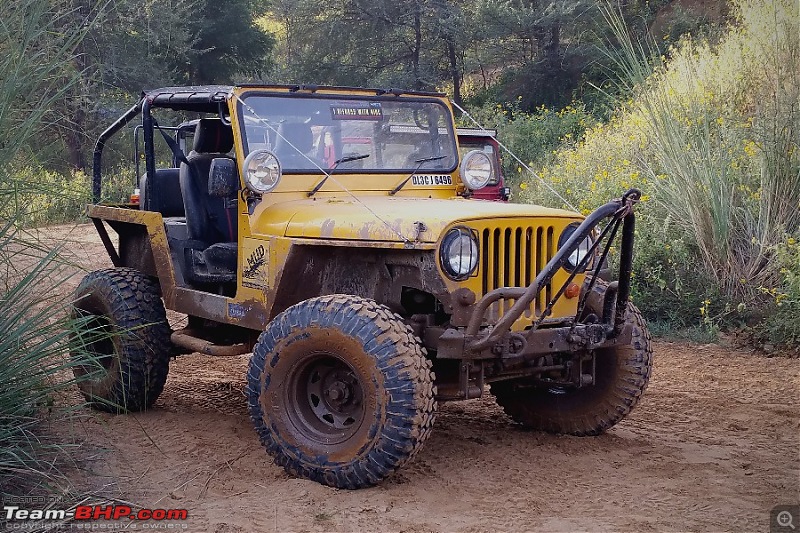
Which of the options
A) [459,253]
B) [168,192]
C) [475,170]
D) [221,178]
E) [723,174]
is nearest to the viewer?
[459,253]

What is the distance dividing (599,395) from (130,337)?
2744 mm

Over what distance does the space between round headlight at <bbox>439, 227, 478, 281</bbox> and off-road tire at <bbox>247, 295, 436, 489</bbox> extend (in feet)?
1.13

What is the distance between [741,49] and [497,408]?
16.4 feet

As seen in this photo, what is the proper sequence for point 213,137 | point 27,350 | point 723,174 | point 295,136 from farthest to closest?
1. point 723,174
2. point 213,137
3. point 295,136
4. point 27,350

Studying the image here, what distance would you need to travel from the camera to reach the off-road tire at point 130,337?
552 centimetres

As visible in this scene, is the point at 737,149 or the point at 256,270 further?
the point at 737,149

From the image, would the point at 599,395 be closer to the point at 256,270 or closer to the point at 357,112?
the point at 256,270

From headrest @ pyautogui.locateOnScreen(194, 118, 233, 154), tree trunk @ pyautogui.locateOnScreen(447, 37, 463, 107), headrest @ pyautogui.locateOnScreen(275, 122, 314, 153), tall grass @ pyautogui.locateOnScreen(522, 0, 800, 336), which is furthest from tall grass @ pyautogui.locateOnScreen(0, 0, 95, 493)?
tree trunk @ pyautogui.locateOnScreen(447, 37, 463, 107)

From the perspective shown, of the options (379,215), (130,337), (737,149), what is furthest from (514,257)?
(737,149)

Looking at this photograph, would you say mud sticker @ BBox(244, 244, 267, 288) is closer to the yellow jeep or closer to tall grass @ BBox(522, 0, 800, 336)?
the yellow jeep

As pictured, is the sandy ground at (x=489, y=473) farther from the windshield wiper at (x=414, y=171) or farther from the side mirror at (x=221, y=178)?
the windshield wiper at (x=414, y=171)

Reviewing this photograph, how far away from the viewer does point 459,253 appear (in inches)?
168

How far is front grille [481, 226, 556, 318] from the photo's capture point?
436 cm

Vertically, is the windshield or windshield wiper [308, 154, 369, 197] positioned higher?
the windshield
